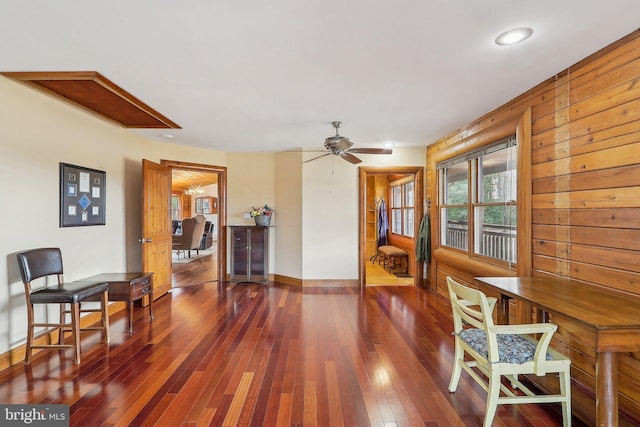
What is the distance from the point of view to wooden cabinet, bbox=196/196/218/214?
529 inches

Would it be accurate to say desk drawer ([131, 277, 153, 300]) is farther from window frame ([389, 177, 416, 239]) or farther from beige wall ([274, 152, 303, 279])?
window frame ([389, 177, 416, 239])

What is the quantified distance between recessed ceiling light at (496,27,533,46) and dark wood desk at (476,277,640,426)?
1639mm

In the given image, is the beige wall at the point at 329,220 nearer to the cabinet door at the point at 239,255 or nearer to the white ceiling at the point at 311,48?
the cabinet door at the point at 239,255

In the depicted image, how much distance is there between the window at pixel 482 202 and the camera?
10.6ft

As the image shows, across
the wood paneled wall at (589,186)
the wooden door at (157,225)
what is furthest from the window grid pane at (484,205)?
the wooden door at (157,225)

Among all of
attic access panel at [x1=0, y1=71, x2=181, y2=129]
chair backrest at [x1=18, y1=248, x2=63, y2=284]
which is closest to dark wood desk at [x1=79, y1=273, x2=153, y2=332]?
chair backrest at [x1=18, y1=248, x2=63, y2=284]

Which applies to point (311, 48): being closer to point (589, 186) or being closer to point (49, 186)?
point (589, 186)

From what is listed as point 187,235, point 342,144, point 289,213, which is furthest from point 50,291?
point 187,235

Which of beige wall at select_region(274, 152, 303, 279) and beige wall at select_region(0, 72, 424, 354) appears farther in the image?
beige wall at select_region(274, 152, 303, 279)

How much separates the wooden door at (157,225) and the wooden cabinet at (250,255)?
107 centimetres

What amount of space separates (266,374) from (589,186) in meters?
2.79

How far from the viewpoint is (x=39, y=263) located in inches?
106

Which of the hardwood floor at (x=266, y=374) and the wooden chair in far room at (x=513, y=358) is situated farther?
the hardwood floor at (x=266, y=374)

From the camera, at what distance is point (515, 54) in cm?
217
